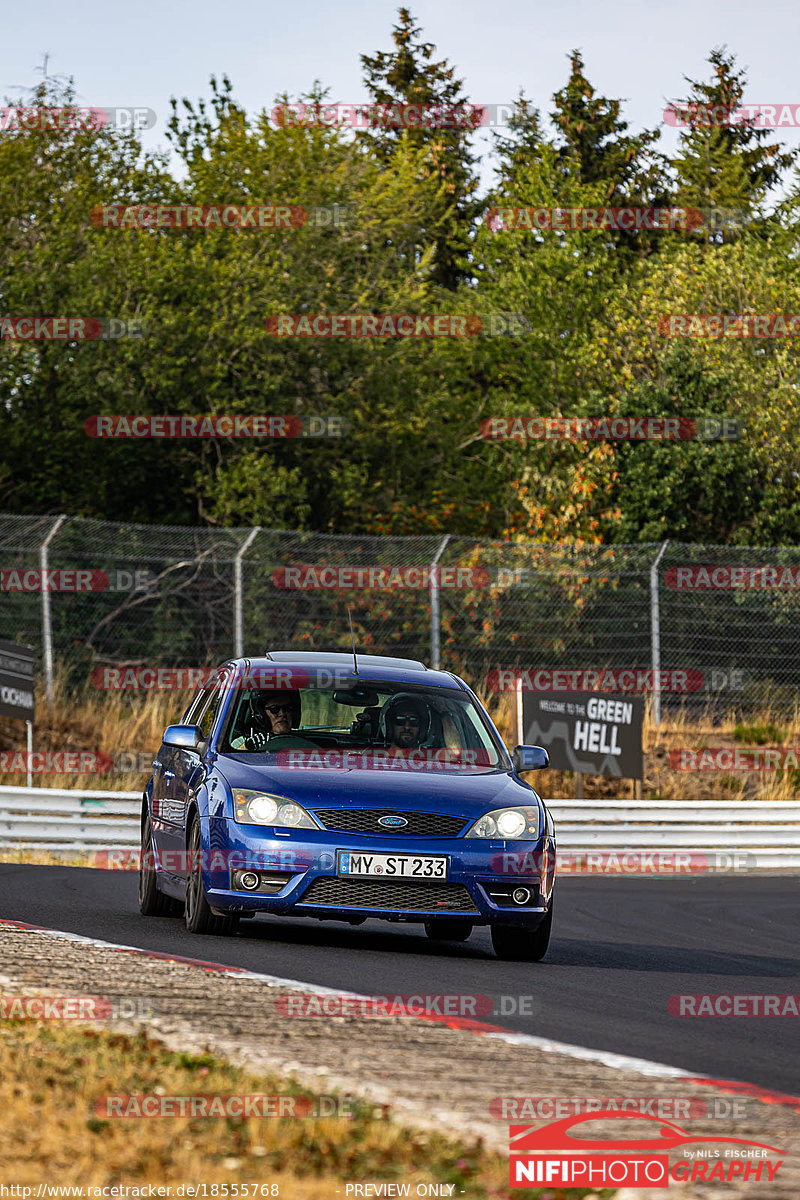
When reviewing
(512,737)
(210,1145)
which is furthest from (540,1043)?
(512,737)

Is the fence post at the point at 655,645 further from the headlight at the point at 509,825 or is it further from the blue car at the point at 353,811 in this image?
the headlight at the point at 509,825

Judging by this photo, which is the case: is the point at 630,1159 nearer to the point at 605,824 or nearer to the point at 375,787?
the point at 375,787

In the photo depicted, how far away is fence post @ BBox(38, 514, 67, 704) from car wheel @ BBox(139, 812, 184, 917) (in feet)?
38.8

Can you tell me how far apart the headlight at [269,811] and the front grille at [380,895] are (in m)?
0.32

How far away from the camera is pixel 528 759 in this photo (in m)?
10.6

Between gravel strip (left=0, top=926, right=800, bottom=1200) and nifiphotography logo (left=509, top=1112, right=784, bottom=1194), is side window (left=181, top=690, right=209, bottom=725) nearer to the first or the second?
gravel strip (left=0, top=926, right=800, bottom=1200)

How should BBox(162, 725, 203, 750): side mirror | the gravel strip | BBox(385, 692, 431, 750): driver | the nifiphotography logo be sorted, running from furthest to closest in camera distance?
BBox(385, 692, 431, 750): driver, BBox(162, 725, 203, 750): side mirror, the gravel strip, the nifiphotography logo

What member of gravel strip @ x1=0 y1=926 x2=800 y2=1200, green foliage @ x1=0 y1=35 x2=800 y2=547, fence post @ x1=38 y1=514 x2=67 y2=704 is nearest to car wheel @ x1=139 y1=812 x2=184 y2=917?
gravel strip @ x1=0 y1=926 x2=800 y2=1200

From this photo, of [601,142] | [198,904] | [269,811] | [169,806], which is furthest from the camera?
[601,142]

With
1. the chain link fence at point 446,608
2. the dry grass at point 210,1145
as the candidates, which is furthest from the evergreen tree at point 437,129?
the dry grass at point 210,1145

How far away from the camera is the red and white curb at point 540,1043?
5805 mm

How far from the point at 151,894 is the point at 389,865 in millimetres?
2549

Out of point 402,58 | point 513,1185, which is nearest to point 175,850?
point 513,1185

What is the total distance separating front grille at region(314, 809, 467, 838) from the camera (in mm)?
9398
